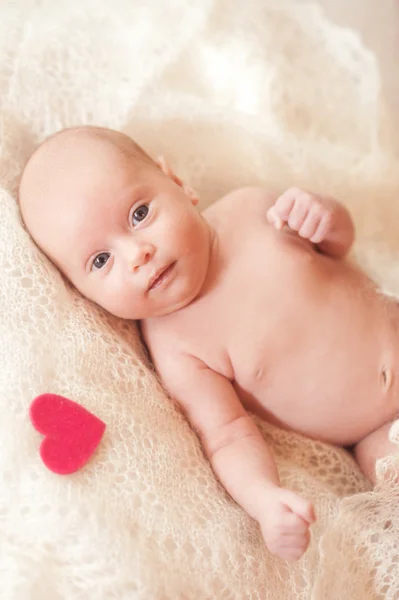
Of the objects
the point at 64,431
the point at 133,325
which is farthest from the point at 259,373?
the point at 64,431

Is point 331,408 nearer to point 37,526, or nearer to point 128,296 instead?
point 128,296

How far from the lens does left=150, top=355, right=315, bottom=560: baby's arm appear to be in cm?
84

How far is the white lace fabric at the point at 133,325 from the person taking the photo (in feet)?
2.72

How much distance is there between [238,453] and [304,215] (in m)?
0.36

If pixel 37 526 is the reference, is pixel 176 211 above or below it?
above

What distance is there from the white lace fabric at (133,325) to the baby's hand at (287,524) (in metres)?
0.05

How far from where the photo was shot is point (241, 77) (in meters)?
1.33

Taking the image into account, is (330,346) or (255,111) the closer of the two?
(330,346)

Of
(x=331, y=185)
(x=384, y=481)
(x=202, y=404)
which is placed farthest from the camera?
(x=331, y=185)

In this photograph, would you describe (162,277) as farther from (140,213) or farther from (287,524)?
(287,524)

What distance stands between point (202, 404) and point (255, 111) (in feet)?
1.91

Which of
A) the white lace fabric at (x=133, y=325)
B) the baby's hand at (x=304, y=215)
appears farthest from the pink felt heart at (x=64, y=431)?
the baby's hand at (x=304, y=215)

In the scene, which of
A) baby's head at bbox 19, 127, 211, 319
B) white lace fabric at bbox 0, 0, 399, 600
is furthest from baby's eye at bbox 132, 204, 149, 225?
white lace fabric at bbox 0, 0, 399, 600

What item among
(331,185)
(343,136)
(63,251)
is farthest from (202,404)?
(343,136)
